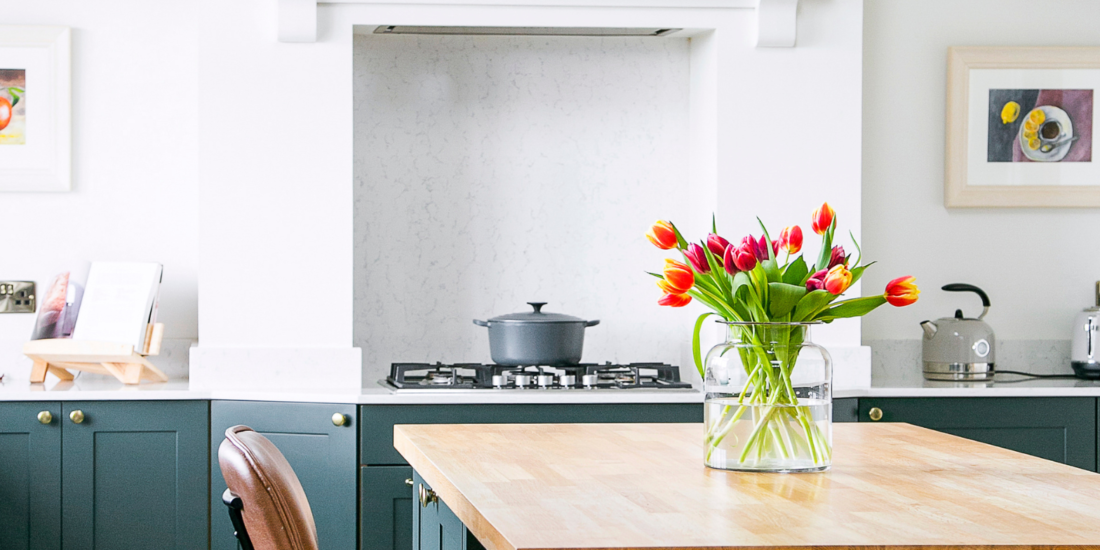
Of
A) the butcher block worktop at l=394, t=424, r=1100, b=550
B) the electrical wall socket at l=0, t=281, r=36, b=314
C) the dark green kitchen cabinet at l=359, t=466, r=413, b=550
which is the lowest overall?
the dark green kitchen cabinet at l=359, t=466, r=413, b=550

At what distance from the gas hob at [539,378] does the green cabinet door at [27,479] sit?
0.92m

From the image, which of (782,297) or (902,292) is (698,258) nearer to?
(782,297)

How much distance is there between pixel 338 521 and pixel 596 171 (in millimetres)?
1390

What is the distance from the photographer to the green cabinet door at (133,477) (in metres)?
2.66

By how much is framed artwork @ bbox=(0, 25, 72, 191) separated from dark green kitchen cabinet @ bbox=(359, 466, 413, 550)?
4.76ft

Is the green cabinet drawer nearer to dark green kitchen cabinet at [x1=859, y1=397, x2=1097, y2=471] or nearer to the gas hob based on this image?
the gas hob

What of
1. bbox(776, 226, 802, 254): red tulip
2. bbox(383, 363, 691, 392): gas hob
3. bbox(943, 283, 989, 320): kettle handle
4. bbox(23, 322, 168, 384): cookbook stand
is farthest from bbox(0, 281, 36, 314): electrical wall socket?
bbox(943, 283, 989, 320): kettle handle

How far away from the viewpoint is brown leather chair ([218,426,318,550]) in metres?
1.20

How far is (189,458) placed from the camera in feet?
8.80

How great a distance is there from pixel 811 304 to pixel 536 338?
1500 millimetres

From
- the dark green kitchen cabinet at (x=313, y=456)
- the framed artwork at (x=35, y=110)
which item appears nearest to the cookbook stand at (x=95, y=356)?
the dark green kitchen cabinet at (x=313, y=456)

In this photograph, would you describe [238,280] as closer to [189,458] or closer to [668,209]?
[189,458]

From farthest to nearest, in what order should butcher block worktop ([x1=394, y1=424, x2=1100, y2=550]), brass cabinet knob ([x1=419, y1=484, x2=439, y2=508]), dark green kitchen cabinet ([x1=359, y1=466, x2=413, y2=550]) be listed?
dark green kitchen cabinet ([x1=359, y1=466, x2=413, y2=550]) → brass cabinet knob ([x1=419, y1=484, x2=439, y2=508]) → butcher block worktop ([x1=394, y1=424, x2=1100, y2=550])

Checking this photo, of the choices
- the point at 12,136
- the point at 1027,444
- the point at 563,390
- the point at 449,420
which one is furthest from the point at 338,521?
the point at 1027,444
